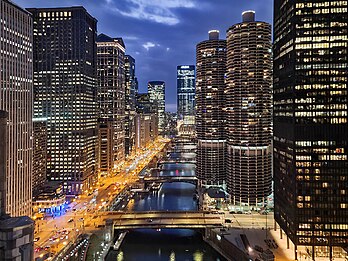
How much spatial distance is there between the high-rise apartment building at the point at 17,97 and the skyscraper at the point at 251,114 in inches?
3082

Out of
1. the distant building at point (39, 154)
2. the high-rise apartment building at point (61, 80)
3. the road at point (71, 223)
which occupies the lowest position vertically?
the road at point (71, 223)

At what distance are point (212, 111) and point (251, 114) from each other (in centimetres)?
3625

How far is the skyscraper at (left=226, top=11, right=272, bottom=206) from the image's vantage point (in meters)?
144

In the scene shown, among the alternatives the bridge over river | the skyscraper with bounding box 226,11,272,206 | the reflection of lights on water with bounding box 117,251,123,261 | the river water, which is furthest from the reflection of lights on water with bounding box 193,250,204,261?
the skyscraper with bounding box 226,11,272,206

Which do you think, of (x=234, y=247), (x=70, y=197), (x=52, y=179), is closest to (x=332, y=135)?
(x=234, y=247)

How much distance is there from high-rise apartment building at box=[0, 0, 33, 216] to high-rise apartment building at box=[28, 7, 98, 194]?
48780 millimetres

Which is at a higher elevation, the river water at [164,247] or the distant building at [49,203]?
the distant building at [49,203]

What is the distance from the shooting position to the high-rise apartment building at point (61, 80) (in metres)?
168

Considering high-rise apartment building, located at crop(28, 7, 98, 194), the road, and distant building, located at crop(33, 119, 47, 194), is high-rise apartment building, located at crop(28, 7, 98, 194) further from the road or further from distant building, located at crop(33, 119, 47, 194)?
the road

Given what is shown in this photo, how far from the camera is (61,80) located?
6722 inches

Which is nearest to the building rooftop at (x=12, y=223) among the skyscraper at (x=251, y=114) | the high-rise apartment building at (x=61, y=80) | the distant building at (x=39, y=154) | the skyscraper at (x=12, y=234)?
the skyscraper at (x=12, y=234)

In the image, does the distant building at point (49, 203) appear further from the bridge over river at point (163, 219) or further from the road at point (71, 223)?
the bridge over river at point (163, 219)

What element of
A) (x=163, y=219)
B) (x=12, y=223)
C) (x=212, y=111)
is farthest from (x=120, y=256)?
(x=212, y=111)

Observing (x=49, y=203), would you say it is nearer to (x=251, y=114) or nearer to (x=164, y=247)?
(x=164, y=247)
